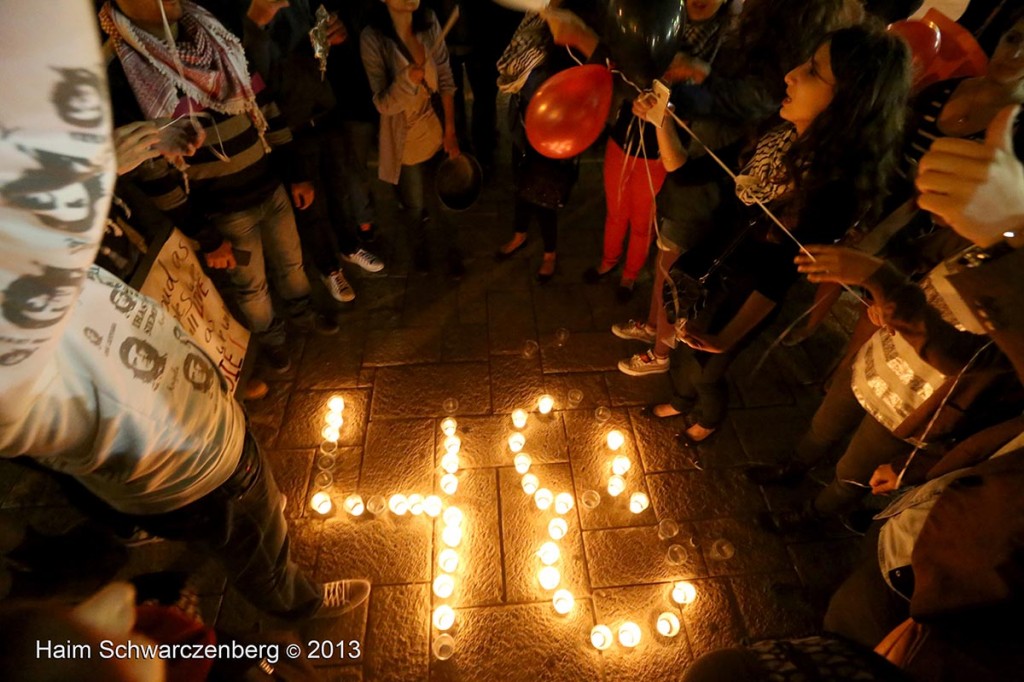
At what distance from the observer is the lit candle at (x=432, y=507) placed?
2650 millimetres

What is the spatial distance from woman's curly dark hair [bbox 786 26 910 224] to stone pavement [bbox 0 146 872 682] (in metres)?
1.64

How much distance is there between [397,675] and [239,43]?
2.96 meters

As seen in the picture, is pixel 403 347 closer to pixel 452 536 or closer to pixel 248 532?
pixel 452 536

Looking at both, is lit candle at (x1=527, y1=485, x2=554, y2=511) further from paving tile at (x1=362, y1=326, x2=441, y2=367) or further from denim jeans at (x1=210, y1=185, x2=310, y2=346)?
denim jeans at (x1=210, y1=185, x2=310, y2=346)

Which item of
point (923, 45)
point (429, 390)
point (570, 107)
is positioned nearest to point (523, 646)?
point (429, 390)

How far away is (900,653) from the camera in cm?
117

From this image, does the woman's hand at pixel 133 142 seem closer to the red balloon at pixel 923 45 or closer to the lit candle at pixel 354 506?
the lit candle at pixel 354 506

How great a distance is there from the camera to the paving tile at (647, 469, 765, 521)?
2701mm

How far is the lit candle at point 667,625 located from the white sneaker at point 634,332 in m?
1.77

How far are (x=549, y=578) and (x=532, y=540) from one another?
220 mm

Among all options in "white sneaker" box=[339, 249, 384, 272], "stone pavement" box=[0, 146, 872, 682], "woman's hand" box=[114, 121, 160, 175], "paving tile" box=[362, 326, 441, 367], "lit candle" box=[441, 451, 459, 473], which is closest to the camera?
"woman's hand" box=[114, 121, 160, 175]

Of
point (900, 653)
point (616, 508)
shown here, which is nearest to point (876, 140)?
point (900, 653)

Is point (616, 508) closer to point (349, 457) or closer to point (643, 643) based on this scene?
point (643, 643)

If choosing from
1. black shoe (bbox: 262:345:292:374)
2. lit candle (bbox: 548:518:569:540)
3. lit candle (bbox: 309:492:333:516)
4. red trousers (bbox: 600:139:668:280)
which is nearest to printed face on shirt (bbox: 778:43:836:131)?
red trousers (bbox: 600:139:668:280)
